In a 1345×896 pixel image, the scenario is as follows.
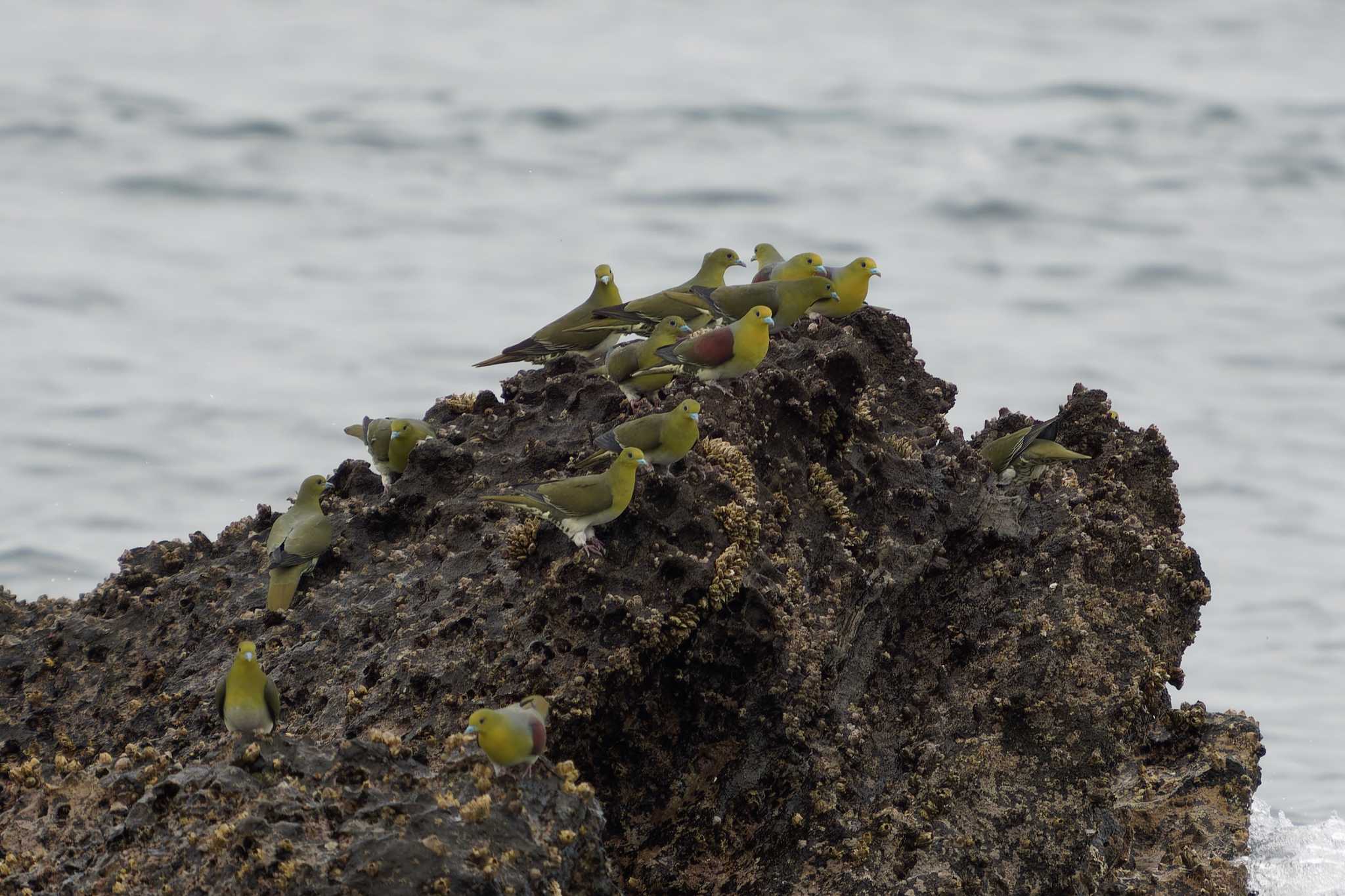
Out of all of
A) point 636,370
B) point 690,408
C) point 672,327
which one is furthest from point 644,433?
point 672,327

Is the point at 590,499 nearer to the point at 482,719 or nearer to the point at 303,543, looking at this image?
the point at 482,719

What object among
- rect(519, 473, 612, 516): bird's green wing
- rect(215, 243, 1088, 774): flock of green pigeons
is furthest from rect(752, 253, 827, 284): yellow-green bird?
rect(519, 473, 612, 516): bird's green wing

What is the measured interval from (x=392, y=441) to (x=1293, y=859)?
7.25 metres

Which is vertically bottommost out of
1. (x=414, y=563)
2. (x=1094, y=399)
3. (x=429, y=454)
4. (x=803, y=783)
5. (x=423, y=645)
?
(x=803, y=783)

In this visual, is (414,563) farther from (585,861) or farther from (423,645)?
(585,861)

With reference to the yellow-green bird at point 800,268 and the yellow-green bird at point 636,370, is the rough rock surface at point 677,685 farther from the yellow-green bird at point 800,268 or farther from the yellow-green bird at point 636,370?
the yellow-green bird at point 800,268

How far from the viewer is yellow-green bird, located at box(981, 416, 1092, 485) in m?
9.55

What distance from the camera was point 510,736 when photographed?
6.23 meters

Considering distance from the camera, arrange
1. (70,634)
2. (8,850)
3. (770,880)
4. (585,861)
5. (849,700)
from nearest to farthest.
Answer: (585,861) < (8,850) < (770,880) < (849,700) < (70,634)

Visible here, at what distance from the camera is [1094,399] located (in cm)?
1066

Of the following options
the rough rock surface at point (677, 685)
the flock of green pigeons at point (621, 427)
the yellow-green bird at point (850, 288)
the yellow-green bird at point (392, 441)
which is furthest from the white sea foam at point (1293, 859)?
the yellow-green bird at point (392, 441)

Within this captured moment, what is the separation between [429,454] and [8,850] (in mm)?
3185

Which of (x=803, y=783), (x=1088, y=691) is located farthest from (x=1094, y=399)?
(x=803, y=783)

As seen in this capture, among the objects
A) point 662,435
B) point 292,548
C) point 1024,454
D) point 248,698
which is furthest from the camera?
point 1024,454
